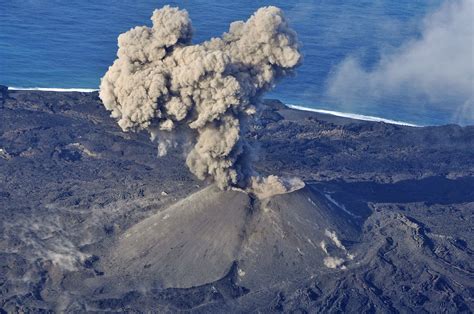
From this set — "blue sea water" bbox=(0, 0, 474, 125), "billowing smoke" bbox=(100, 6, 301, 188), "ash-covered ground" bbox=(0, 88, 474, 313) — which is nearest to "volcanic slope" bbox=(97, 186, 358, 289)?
"ash-covered ground" bbox=(0, 88, 474, 313)

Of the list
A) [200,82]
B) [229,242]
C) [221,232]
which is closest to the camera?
[200,82]

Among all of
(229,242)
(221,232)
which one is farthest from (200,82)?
(229,242)

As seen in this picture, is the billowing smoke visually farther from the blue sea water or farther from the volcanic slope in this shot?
the blue sea water

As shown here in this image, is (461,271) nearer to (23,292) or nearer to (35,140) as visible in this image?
(23,292)

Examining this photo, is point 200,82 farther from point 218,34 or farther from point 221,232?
point 218,34

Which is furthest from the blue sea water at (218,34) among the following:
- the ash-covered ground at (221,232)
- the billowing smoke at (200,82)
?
the billowing smoke at (200,82)

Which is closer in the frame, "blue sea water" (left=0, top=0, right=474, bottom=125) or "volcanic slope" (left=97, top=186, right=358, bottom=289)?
"volcanic slope" (left=97, top=186, right=358, bottom=289)

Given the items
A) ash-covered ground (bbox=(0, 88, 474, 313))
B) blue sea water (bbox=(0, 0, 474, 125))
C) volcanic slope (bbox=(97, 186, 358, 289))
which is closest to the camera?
ash-covered ground (bbox=(0, 88, 474, 313))
